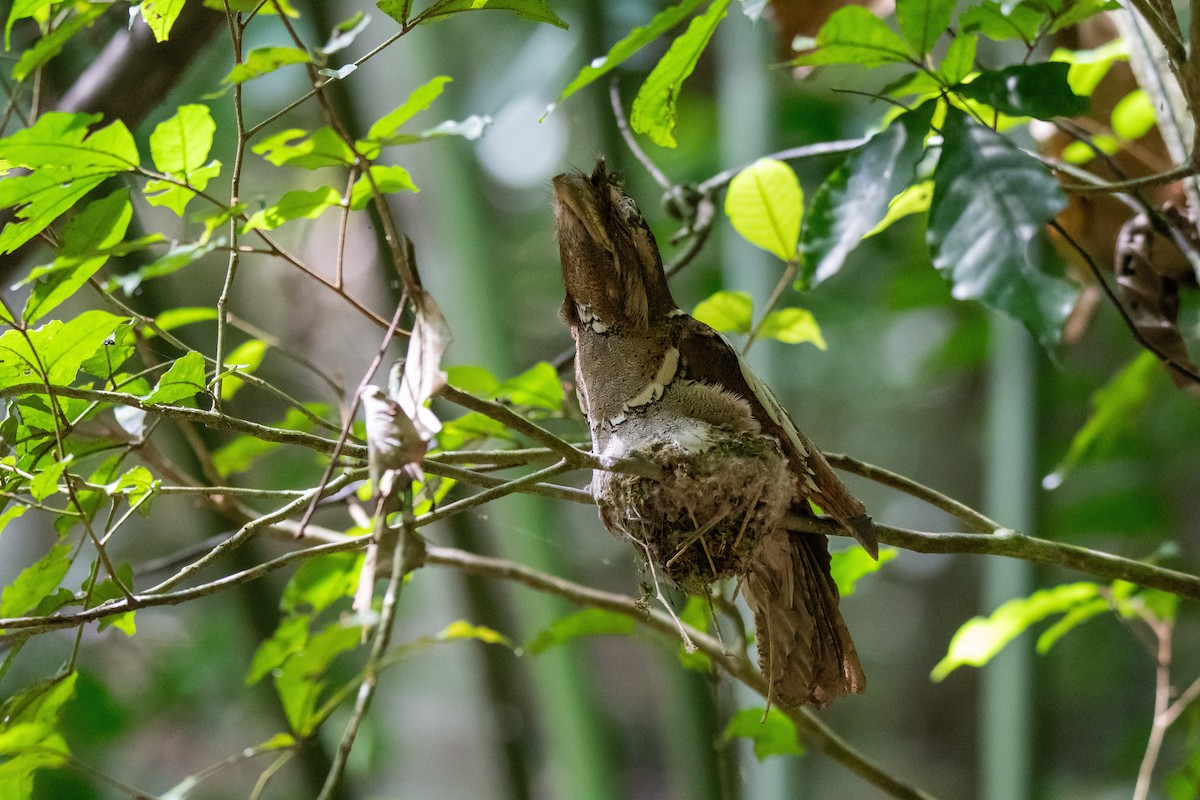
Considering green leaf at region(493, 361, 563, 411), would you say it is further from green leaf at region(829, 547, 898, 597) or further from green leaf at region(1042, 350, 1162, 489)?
green leaf at region(1042, 350, 1162, 489)

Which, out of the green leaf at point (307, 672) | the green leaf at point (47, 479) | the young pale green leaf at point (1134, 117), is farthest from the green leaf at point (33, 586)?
the young pale green leaf at point (1134, 117)

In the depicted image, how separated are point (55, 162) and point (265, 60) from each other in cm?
17

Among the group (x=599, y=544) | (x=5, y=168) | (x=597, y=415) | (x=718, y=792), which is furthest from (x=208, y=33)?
(x=599, y=544)

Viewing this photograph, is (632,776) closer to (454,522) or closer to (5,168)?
(454,522)

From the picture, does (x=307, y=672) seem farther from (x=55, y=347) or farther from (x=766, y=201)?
(x=766, y=201)

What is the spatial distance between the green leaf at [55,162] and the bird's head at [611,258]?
45cm

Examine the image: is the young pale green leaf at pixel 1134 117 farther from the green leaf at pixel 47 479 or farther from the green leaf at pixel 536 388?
the green leaf at pixel 47 479

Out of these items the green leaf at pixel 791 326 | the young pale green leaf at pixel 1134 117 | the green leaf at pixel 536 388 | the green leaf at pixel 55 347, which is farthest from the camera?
the young pale green leaf at pixel 1134 117

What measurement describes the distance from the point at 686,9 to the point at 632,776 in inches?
147

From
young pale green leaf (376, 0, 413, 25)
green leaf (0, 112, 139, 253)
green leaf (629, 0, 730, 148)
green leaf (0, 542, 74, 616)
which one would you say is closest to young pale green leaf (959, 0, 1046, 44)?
green leaf (629, 0, 730, 148)

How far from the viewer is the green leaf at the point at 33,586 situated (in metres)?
0.88

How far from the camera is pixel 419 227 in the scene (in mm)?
2525

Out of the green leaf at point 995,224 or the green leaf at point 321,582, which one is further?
Result: the green leaf at point 321,582

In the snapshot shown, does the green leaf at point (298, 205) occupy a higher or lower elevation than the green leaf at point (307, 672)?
higher
